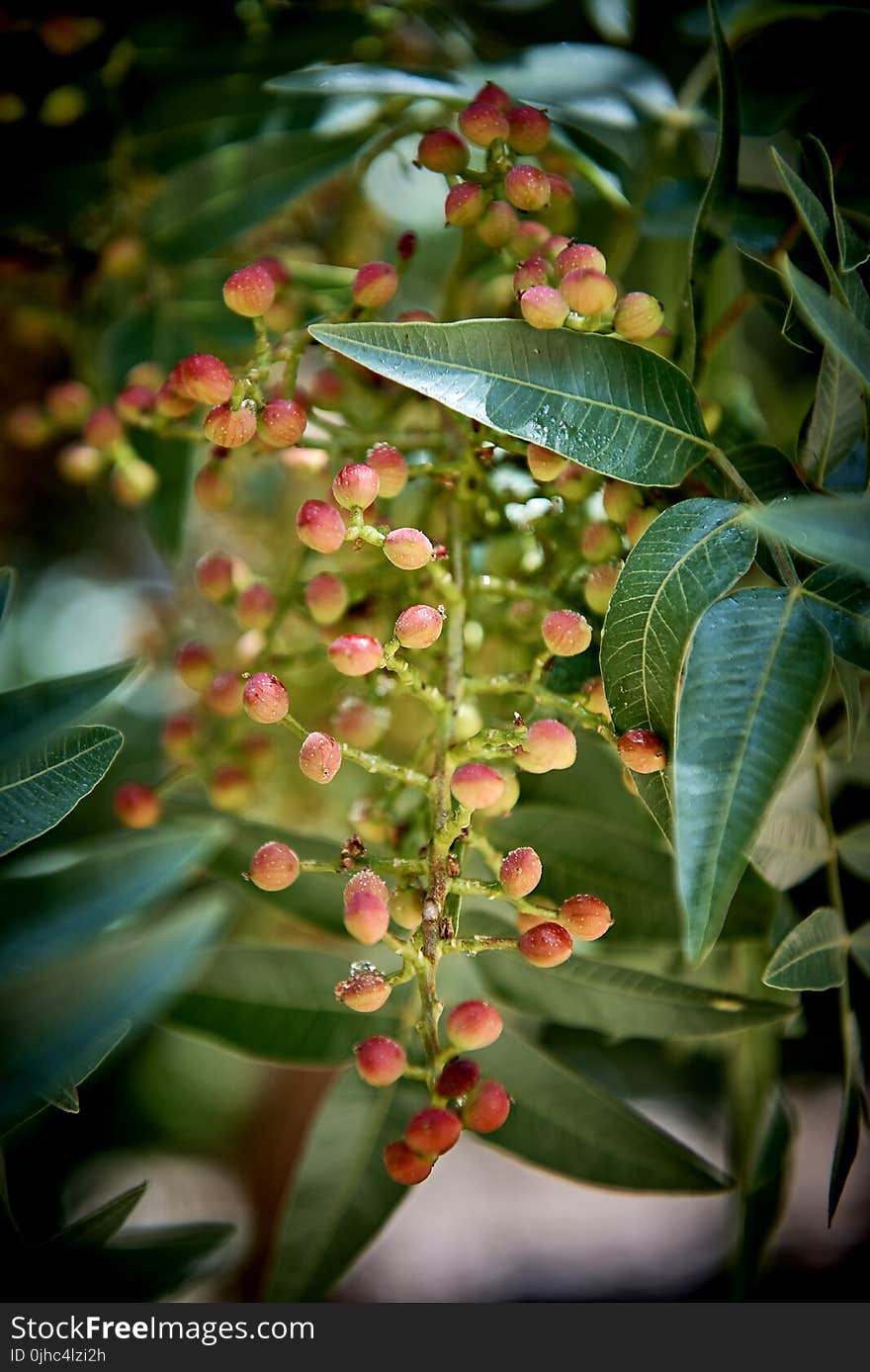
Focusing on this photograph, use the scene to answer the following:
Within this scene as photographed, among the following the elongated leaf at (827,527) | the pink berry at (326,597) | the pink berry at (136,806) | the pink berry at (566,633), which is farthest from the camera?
the pink berry at (136,806)

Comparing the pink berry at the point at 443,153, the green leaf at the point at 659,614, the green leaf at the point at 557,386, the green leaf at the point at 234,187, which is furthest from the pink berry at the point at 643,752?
the green leaf at the point at 234,187

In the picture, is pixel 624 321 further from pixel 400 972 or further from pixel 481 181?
pixel 400 972

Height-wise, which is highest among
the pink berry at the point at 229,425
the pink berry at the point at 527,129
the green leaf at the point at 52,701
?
the pink berry at the point at 527,129

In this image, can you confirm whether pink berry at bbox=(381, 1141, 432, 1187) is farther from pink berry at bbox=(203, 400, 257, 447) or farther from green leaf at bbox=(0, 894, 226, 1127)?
pink berry at bbox=(203, 400, 257, 447)

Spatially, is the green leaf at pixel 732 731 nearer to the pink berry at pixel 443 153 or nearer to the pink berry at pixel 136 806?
the pink berry at pixel 443 153

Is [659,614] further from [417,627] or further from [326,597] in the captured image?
[326,597]

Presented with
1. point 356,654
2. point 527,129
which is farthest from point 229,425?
point 527,129
